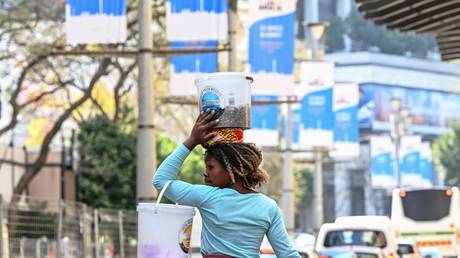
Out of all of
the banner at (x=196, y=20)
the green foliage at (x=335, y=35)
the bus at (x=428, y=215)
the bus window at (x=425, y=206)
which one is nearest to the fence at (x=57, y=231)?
the banner at (x=196, y=20)

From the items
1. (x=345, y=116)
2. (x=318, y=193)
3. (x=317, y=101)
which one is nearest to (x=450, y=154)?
(x=318, y=193)

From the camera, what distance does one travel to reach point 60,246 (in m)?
21.6

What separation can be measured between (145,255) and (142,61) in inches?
413

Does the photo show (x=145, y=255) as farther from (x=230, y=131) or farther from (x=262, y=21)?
(x=262, y=21)

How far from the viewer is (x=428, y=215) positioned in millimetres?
31844

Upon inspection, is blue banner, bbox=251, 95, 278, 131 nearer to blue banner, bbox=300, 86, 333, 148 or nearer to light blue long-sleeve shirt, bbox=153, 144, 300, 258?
blue banner, bbox=300, 86, 333, 148

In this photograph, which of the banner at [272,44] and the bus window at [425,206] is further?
the bus window at [425,206]

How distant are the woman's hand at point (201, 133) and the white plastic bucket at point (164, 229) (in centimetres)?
38

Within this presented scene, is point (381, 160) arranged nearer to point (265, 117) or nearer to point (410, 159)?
point (410, 159)

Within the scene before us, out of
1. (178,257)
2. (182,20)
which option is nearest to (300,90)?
(182,20)

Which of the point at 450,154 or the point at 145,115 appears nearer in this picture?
the point at 145,115

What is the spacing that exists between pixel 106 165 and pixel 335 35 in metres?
115

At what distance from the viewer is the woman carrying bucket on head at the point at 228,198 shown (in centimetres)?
556

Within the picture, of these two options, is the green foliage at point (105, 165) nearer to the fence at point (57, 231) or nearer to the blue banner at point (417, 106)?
the fence at point (57, 231)
